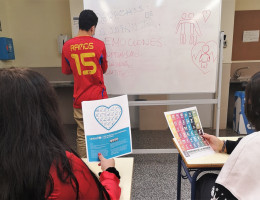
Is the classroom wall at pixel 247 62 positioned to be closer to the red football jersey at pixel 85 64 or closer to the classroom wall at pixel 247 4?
the classroom wall at pixel 247 4

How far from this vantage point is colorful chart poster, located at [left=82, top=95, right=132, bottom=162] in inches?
38.5

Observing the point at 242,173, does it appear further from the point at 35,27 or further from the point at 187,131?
the point at 35,27

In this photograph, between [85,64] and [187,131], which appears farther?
[85,64]

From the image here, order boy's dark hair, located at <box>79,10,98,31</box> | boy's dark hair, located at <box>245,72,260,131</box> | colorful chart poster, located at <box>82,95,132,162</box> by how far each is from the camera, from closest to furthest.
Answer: boy's dark hair, located at <box>245,72,260,131</box>
colorful chart poster, located at <box>82,95,132,162</box>
boy's dark hair, located at <box>79,10,98,31</box>

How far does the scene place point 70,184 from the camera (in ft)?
2.12

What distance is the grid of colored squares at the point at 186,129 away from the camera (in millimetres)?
1256

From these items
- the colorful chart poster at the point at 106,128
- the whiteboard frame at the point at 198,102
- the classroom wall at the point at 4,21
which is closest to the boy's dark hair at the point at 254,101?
the colorful chart poster at the point at 106,128

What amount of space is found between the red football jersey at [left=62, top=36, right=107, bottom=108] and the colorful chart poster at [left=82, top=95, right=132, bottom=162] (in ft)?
3.62

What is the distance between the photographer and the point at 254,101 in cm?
86

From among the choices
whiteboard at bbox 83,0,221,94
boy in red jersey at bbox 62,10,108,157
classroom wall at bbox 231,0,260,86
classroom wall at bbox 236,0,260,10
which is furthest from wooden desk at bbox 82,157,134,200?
classroom wall at bbox 236,0,260,10

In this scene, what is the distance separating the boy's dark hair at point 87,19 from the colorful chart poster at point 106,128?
1.23 m

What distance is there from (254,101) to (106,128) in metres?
0.63

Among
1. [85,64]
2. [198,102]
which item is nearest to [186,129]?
[85,64]

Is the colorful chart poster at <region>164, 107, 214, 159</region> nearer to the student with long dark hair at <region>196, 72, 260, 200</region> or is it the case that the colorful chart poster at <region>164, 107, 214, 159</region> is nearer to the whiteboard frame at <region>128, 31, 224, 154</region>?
the student with long dark hair at <region>196, 72, 260, 200</region>
